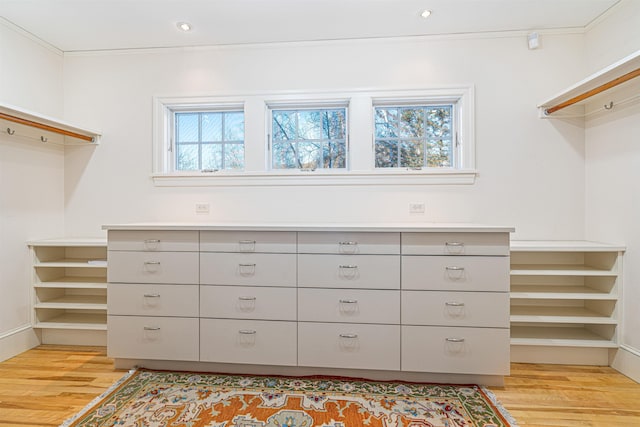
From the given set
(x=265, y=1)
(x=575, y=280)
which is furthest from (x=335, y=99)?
(x=575, y=280)

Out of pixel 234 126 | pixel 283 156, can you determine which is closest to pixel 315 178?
pixel 283 156

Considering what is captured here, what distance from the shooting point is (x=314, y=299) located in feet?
6.96

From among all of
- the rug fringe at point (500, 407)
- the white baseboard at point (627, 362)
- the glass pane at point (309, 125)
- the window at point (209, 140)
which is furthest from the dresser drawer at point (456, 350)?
the window at point (209, 140)

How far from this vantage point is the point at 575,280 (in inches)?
101

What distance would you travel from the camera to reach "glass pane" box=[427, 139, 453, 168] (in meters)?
2.79

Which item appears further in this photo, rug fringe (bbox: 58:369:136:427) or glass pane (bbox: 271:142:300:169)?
glass pane (bbox: 271:142:300:169)

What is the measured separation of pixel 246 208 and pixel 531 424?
2.35 metres

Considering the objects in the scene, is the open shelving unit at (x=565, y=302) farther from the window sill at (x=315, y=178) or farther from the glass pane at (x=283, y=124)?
the glass pane at (x=283, y=124)

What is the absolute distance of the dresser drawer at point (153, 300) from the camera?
7.20 feet

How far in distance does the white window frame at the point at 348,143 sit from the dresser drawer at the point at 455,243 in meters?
0.75

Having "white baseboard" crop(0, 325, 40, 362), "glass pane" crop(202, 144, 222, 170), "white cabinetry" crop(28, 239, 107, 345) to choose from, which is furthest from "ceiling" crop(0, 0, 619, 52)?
"white baseboard" crop(0, 325, 40, 362)

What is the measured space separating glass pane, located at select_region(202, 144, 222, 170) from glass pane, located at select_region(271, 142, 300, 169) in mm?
504

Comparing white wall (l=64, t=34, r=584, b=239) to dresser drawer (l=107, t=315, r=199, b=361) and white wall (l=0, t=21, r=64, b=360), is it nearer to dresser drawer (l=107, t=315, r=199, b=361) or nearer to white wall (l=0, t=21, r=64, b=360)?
white wall (l=0, t=21, r=64, b=360)

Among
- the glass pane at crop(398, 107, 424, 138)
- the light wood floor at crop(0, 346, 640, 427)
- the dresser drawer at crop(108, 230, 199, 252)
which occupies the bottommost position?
the light wood floor at crop(0, 346, 640, 427)
